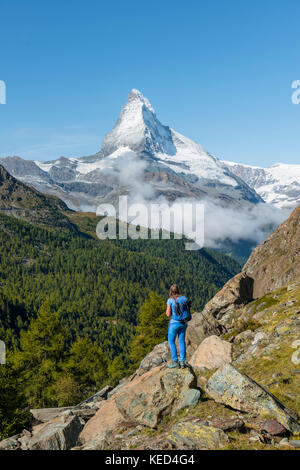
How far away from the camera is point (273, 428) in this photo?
438 inches

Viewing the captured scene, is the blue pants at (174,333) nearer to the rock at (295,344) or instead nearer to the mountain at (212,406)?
the mountain at (212,406)

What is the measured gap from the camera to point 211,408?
13211mm

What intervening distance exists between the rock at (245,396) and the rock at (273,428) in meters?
0.30

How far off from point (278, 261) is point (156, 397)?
1447 inches

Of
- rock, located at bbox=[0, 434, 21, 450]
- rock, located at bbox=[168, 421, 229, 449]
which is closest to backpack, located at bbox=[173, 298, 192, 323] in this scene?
rock, located at bbox=[168, 421, 229, 449]

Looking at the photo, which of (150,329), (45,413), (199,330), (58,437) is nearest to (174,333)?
(58,437)

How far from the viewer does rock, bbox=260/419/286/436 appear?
1098 cm

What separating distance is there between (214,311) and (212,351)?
19887mm

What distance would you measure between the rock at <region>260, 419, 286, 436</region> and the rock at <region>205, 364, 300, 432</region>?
299mm

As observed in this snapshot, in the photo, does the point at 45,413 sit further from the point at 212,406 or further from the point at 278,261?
the point at 278,261

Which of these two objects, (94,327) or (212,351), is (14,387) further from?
(94,327)

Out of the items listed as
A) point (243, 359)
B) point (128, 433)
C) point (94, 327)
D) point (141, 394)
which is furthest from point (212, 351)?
point (94, 327)

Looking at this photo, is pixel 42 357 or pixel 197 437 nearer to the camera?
pixel 197 437

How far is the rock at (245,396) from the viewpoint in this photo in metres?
11.8
